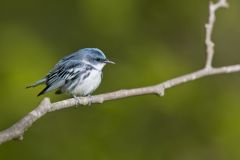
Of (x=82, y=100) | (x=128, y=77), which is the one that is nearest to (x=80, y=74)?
(x=82, y=100)

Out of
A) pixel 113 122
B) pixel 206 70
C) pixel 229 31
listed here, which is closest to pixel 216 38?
pixel 229 31

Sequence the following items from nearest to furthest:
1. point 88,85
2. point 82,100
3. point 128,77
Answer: point 82,100 → point 88,85 → point 128,77

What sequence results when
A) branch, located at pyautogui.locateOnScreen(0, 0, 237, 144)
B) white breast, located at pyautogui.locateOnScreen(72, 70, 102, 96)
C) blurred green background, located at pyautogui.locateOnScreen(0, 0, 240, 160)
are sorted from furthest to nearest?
blurred green background, located at pyautogui.locateOnScreen(0, 0, 240, 160)
white breast, located at pyautogui.locateOnScreen(72, 70, 102, 96)
branch, located at pyautogui.locateOnScreen(0, 0, 237, 144)

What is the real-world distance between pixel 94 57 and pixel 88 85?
19 cm

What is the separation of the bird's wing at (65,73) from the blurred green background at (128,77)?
1.84 metres

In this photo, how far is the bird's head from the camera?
5109mm

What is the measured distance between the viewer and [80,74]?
17.0ft

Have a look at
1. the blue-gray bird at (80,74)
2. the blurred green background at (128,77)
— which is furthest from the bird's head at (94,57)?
the blurred green background at (128,77)

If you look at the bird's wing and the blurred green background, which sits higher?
the blurred green background

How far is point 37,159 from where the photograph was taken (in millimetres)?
7098

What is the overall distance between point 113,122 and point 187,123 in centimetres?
76

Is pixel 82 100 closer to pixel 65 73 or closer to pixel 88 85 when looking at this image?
pixel 88 85

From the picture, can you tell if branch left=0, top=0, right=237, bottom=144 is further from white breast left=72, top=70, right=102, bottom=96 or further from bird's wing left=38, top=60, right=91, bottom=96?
bird's wing left=38, top=60, right=91, bottom=96

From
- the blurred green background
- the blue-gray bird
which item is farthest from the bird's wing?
the blurred green background
